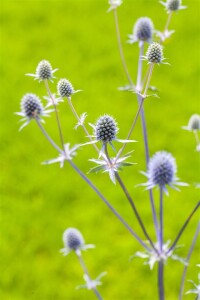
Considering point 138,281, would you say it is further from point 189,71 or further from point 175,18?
point 175,18

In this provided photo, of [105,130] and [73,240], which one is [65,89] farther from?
[73,240]

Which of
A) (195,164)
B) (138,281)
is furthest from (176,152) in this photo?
(138,281)

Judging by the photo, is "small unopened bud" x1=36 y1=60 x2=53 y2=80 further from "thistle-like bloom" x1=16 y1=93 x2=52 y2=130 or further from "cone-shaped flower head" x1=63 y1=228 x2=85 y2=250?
"cone-shaped flower head" x1=63 y1=228 x2=85 y2=250

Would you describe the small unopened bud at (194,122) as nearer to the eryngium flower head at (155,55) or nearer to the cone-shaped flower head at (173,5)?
the cone-shaped flower head at (173,5)

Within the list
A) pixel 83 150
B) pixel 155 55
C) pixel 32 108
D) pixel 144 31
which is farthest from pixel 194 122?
pixel 83 150

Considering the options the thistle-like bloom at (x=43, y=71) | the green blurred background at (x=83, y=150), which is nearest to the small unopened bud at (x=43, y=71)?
the thistle-like bloom at (x=43, y=71)

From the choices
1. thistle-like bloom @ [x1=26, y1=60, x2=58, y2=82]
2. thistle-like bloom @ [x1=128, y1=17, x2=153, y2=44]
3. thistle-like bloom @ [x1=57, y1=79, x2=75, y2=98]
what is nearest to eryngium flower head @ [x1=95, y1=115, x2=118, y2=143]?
thistle-like bloom @ [x1=57, y1=79, x2=75, y2=98]
